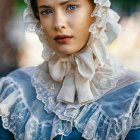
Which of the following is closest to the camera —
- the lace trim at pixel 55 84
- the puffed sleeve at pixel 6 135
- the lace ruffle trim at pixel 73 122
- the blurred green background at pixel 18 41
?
the lace ruffle trim at pixel 73 122

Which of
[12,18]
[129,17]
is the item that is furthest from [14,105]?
[129,17]

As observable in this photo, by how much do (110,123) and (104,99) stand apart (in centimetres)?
13

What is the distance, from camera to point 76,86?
2.92 metres

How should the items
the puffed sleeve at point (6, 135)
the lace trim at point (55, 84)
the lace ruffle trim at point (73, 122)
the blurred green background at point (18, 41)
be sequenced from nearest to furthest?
the lace ruffle trim at point (73, 122) → the lace trim at point (55, 84) → the puffed sleeve at point (6, 135) → the blurred green background at point (18, 41)

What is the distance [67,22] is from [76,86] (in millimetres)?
326

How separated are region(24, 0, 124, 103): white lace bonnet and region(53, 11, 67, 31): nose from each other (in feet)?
0.43

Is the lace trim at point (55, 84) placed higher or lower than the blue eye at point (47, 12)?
lower

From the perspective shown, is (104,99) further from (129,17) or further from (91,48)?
(129,17)

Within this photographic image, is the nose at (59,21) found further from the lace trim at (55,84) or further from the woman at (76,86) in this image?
the lace trim at (55,84)

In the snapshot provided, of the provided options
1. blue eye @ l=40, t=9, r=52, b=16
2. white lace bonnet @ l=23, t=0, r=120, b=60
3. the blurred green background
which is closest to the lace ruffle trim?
white lace bonnet @ l=23, t=0, r=120, b=60

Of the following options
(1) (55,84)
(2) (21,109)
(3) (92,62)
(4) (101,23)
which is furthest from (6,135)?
(4) (101,23)

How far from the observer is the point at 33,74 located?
311 centimetres

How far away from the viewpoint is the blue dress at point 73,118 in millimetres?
2770

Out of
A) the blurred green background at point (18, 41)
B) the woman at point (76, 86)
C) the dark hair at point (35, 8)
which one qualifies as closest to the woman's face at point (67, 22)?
the woman at point (76, 86)
